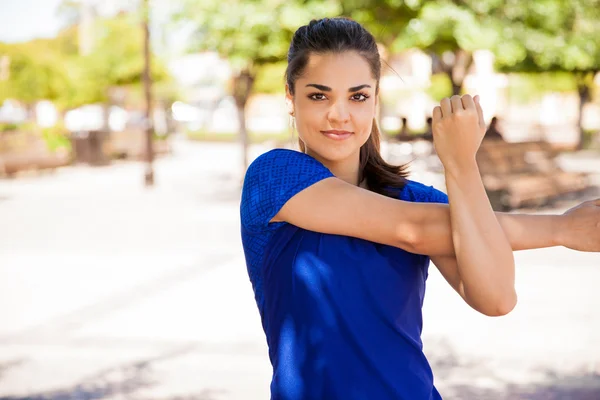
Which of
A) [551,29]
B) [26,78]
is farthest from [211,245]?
[26,78]

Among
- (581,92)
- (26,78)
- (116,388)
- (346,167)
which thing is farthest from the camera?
(581,92)

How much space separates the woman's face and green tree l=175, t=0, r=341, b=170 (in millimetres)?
10419

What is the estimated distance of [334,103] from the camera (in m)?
1.69

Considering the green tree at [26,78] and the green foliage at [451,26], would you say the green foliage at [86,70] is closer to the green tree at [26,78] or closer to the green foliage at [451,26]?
the green tree at [26,78]

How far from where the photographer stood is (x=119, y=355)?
535 cm

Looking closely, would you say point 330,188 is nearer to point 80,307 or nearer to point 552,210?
point 80,307

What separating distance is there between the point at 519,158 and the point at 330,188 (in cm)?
1204

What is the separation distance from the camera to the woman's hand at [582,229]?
1.57 meters

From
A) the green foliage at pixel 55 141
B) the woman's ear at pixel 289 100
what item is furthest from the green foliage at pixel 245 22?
the green foliage at pixel 55 141

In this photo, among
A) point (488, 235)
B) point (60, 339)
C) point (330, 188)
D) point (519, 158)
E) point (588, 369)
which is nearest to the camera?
point (488, 235)

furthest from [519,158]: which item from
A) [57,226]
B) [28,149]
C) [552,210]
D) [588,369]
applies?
[28,149]

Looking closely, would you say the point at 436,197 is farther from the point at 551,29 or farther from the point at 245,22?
the point at 551,29

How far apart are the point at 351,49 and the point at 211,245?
799 centimetres

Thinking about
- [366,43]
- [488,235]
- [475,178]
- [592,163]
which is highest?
[366,43]
